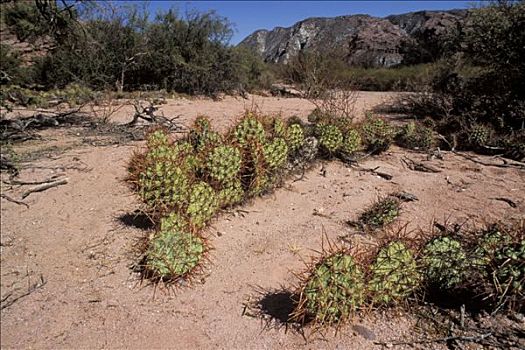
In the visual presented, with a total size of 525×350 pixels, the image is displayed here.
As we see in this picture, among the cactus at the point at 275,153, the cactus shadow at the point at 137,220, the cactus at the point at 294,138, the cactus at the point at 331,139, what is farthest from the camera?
the cactus at the point at 331,139

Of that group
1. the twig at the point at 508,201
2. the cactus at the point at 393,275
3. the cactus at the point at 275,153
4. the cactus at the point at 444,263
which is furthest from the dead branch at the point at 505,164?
the cactus at the point at 393,275

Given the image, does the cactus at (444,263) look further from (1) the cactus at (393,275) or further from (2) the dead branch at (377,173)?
(2) the dead branch at (377,173)

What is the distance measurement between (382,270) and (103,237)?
218 centimetres

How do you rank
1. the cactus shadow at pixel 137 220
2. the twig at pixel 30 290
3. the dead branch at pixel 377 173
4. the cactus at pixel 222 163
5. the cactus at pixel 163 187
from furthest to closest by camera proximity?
the dead branch at pixel 377 173 → the cactus at pixel 222 163 → the cactus shadow at pixel 137 220 → the cactus at pixel 163 187 → the twig at pixel 30 290

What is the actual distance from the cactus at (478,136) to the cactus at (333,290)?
4.78 metres

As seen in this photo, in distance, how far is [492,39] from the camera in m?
7.34

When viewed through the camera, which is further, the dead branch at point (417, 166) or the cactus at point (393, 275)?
the dead branch at point (417, 166)

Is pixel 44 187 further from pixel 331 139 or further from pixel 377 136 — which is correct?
pixel 377 136

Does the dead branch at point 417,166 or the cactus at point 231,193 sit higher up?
the dead branch at point 417,166

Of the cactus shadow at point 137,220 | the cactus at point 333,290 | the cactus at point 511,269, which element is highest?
the cactus at point 511,269

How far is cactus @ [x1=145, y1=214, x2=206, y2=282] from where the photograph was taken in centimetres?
256

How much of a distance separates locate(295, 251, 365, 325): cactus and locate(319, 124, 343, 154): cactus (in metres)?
3.05

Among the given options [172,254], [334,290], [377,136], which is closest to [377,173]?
[377,136]

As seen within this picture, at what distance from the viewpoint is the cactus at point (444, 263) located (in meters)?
2.39
